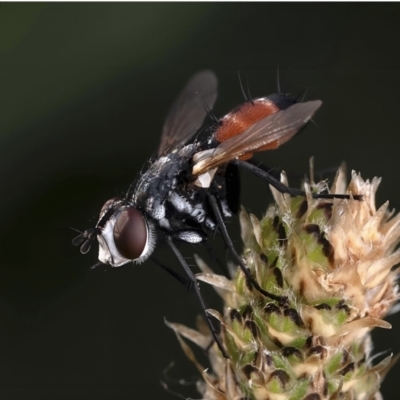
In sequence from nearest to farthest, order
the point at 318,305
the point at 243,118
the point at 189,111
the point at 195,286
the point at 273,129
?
1. the point at 318,305
2. the point at 273,129
3. the point at 195,286
4. the point at 243,118
5. the point at 189,111

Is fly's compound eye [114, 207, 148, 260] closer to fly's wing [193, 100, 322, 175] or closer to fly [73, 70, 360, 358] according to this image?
fly [73, 70, 360, 358]

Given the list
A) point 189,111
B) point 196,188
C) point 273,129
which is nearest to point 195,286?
point 196,188

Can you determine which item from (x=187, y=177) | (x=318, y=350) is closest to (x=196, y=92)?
(x=187, y=177)

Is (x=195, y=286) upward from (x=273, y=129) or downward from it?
downward

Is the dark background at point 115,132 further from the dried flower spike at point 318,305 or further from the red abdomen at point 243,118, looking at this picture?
the dried flower spike at point 318,305

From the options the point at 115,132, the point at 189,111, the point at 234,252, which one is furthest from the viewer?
the point at 115,132

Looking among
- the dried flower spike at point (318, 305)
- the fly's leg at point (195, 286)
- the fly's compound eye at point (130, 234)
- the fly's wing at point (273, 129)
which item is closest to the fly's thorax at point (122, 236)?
the fly's compound eye at point (130, 234)

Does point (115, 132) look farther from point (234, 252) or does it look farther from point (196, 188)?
point (234, 252)

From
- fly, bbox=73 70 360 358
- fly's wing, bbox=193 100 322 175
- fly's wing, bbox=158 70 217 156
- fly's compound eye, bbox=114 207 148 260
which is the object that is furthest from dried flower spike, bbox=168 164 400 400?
fly's wing, bbox=158 70 217 156
